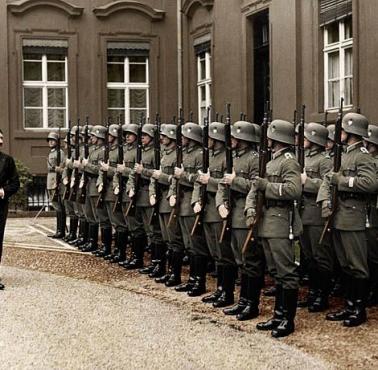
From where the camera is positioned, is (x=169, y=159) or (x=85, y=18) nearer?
(x=169, y=159)

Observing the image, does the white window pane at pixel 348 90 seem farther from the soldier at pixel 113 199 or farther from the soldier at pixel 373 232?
the soldier at pixel 373 232

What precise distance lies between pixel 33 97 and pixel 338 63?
30.8 feet

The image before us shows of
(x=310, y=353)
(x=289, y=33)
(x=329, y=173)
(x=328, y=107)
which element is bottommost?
(x=310, y=353)

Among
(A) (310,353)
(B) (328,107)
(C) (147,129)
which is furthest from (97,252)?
(A) (310,353)

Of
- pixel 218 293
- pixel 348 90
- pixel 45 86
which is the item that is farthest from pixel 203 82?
pixel 218 293

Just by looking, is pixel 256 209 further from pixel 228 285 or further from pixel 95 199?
pixel 95 199

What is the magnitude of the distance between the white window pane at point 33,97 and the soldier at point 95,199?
8.32 meters

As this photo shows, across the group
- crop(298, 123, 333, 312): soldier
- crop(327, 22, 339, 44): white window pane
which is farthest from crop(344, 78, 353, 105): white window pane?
crop(298, 123, 333, 312): soldier

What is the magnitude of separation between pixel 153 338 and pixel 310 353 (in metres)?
1.33

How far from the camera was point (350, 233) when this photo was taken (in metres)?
7.83

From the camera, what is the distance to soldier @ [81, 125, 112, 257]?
12.6 metres

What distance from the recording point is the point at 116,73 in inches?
847

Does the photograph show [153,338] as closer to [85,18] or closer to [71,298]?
[71,298]

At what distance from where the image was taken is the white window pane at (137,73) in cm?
2155
